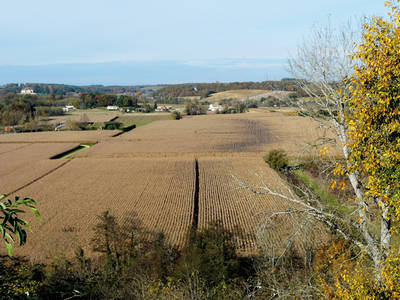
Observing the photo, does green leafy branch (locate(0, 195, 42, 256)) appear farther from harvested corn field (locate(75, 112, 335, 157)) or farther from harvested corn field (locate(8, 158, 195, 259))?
harvested corn field (locate(75, 112, 335, 157))

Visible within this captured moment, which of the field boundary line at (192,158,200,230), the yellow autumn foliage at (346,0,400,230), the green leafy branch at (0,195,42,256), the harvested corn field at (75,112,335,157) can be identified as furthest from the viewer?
the harvested corn field at (75,112,335,157)

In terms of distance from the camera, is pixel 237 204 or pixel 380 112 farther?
pixel 237 204

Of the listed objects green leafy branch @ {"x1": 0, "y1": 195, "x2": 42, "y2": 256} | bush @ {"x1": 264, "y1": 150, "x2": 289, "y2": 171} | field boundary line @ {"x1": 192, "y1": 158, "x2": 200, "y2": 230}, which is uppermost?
green leafy branch @ {"x1": 0, "y1": 195, "x2": 42, "y2": 256}

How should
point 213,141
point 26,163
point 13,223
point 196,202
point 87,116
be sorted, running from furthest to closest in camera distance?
1. point 87,116
2. point 213,141
3. point 26,163
4. point 196,202
5. point 13,223

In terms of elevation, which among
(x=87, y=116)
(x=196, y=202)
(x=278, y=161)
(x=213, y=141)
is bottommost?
(x=196, y=202)

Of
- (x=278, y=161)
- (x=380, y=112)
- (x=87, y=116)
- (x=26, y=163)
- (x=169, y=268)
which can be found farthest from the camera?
(x=87, y=116)

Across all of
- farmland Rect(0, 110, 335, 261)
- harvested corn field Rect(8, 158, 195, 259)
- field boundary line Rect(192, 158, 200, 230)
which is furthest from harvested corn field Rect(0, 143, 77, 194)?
field boundary line Rect(192, 158, 200, 230)

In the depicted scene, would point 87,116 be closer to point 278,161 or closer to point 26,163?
point 26,163

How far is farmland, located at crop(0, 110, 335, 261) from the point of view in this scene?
67.6 ft

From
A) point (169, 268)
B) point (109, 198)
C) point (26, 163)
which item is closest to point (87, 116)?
point (26, 163)

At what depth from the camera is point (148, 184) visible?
31922 mm

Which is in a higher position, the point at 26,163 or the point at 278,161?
the point at 278,161

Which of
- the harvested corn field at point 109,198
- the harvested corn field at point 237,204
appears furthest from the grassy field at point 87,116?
the harvested corn field at point 237,204

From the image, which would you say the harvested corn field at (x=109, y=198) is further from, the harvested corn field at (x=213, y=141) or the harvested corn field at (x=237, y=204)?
the harvested corn field at (x=213, y=141)
